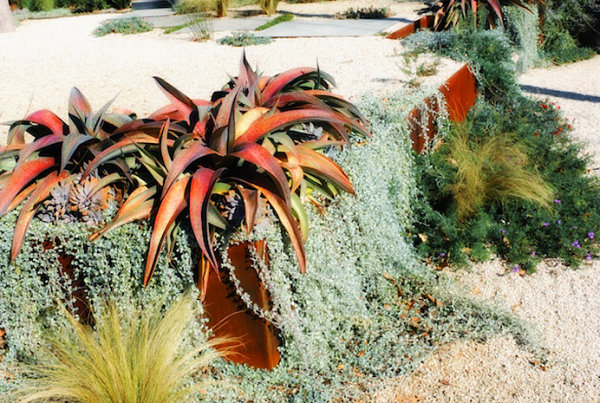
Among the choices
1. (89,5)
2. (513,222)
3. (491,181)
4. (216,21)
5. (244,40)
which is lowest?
(513,222)

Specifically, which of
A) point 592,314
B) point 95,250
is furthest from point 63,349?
point 592,314

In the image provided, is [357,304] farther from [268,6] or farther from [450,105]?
[268,6]

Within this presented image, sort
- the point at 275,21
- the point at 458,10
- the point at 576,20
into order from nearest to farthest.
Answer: the point at 458,10, the point at 576,20, the point at 275,21

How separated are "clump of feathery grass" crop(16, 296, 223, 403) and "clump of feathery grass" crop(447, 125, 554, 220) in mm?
2048

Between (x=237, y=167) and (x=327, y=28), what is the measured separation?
6236 mm

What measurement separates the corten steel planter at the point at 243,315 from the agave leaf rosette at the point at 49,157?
0.61 meters

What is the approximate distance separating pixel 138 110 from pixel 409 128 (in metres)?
2.20

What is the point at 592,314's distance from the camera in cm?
276

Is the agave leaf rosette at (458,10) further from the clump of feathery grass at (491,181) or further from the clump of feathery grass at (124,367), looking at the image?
the clump of feathery grass at (124,367)

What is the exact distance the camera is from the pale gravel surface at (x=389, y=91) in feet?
7.59

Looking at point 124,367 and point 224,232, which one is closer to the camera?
point 124,367

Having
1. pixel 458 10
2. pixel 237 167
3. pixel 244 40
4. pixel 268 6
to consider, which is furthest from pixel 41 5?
pixel 237 167

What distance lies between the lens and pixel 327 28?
7.89m

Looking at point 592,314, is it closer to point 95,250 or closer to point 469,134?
point 469,134
